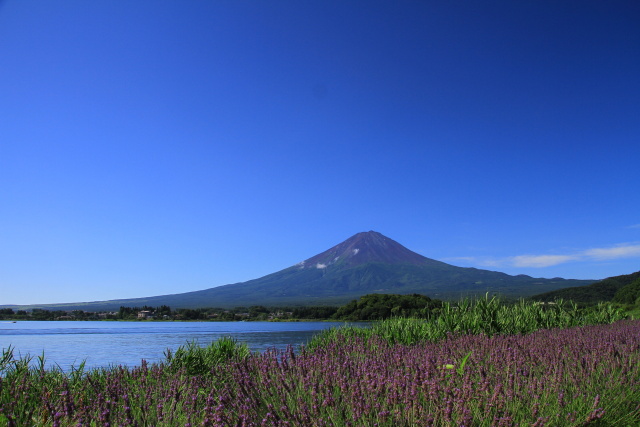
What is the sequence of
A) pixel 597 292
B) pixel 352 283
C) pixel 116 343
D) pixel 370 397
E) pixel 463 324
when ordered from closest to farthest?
pixel 370 397 → pixel 463 324 → pixel 116 343 → pixel 597 292 → pixel 352 283

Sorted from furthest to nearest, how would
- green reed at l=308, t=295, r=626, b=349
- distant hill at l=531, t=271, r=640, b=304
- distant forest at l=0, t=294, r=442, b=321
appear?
distant hill at l=531, t=271, r=640, b=304 → distant forest at l=0, t=294, r=442, b=321 → green reed at l=308, t=295, r=626, b=349

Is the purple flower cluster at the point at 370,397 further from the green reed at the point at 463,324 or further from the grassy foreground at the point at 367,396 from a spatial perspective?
the green reed at the point at 463,324

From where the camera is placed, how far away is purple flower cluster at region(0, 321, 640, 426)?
2.48 m

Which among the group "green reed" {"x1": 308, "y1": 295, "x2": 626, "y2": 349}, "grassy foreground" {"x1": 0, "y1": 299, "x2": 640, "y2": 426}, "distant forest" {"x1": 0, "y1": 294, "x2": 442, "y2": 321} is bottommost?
"distant forest" {"x1": 0, "y1": 294, "x2": 442, "y2": 321}

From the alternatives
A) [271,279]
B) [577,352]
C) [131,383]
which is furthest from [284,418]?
[271,279]

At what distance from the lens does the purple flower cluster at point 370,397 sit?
8.14 ft

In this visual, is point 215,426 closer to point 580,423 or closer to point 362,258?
point 580,423

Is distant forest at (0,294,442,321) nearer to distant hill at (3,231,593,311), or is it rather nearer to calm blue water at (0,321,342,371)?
calm blue water at (0,321,342,371)

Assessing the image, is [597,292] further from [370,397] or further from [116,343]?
[370,397]

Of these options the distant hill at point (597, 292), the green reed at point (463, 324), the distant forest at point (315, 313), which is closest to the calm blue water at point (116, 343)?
the green reed at point (463, 324)

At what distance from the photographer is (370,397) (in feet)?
9.23

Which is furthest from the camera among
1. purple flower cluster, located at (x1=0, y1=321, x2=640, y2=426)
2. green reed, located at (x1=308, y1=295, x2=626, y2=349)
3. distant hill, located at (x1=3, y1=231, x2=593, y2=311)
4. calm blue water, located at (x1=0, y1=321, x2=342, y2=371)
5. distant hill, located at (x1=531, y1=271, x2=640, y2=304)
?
distant hill, located at (x1=3, y1=231, x2=593, y2=311)

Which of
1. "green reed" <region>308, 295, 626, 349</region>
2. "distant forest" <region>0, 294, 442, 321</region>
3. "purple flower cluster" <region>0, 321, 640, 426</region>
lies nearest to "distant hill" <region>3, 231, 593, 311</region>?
"distant forest" <region>0, 294, 442, 321</region>

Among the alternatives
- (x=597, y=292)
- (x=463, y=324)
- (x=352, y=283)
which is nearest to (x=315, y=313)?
(x=597, y=292)
